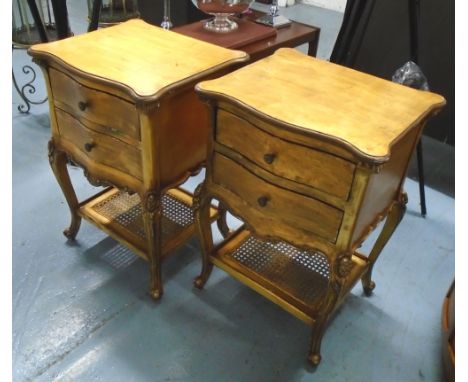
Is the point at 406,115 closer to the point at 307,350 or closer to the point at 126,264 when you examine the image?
the point at 307,350

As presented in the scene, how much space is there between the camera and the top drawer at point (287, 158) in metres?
0.96

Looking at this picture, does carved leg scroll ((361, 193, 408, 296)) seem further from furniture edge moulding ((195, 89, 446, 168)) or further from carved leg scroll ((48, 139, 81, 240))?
carved leg scroll ((48, 139, 81, 240))

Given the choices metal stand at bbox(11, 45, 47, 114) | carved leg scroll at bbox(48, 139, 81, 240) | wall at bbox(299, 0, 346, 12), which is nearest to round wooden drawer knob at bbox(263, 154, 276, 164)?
carved leg scroll at bbox(48, 139, 81, 240)

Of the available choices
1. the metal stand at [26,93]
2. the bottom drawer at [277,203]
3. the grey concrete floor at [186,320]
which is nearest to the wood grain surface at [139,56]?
the bottom drawer at [277,203]

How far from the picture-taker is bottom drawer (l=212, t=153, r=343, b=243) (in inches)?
40.3

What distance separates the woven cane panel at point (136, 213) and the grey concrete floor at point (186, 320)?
101 millimetres

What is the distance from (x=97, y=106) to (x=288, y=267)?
0.78m

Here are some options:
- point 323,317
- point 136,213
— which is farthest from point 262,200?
point 136,213

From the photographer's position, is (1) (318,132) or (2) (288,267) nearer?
(1) (318,132)

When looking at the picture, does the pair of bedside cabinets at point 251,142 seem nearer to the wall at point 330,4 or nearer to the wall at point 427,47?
the wall at point 427,47

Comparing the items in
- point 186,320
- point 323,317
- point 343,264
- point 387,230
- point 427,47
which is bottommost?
point 186,320

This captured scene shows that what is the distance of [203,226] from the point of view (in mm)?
1358

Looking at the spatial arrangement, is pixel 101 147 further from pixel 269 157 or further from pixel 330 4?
pixel 330 4

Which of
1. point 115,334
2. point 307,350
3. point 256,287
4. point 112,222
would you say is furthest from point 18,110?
point 307,350
